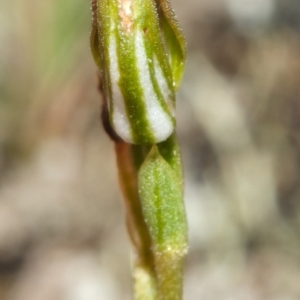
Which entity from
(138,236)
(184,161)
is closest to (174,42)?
(138,236)

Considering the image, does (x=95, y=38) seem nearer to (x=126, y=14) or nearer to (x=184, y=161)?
(x=126, y=14)

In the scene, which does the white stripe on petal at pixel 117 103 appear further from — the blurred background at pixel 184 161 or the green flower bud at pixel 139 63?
the blurred background at pixel 184 161

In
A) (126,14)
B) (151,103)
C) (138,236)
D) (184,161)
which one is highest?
(126,14)

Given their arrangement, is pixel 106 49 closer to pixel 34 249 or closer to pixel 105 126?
pixel 105 126

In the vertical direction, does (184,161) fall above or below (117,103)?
below

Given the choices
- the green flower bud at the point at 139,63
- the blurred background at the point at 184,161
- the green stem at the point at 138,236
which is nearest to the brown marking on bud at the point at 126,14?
the green flower bud at the point at 139,63

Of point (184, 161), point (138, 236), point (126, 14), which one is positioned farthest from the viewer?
point (184, 161)
